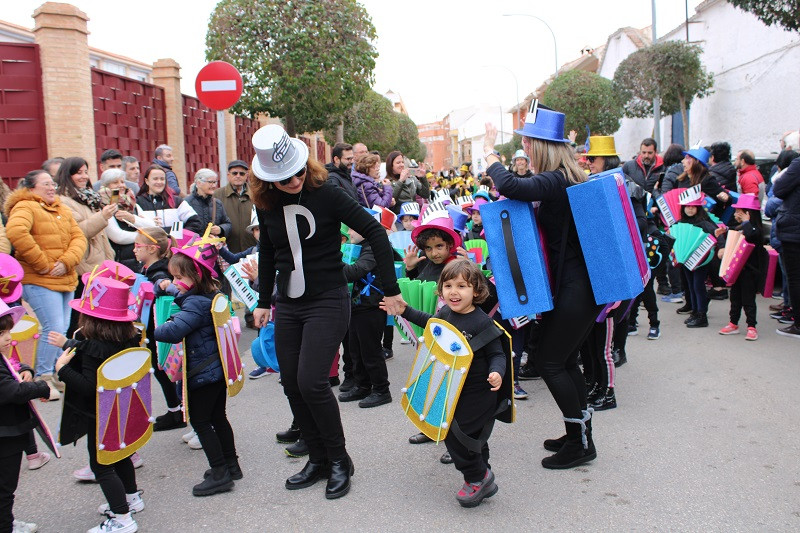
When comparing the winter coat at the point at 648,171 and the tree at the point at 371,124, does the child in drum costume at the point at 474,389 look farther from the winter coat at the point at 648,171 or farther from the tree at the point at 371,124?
the tree at the point at 371,124

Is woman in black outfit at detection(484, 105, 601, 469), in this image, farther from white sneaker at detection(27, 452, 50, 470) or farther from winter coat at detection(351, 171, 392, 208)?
winter coat at detection(351, 171, 392, 208)

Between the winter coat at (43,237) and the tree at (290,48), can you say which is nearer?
the winter coat at (43,237)

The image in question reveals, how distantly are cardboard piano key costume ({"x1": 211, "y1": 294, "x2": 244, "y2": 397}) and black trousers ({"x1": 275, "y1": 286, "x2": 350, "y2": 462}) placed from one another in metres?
0.32

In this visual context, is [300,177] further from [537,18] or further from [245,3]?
[537,18]

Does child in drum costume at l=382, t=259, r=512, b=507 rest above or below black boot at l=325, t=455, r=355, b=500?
above

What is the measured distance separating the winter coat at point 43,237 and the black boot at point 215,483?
116 inches

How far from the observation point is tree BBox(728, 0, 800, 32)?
10953mm

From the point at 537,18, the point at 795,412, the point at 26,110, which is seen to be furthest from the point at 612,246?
the point at 537,18

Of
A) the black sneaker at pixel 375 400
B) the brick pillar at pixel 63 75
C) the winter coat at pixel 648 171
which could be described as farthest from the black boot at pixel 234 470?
the brick pillar at pixel 63 75

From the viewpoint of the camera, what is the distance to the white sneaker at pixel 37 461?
4.47 metres

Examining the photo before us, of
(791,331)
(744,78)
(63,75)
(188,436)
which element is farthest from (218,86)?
(744,78)

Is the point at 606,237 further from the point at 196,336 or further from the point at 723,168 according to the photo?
the point at 723,168

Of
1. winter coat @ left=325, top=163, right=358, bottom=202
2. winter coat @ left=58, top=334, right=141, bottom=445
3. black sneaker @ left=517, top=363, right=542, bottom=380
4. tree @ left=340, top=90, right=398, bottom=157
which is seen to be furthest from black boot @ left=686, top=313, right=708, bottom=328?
tree @ left=340, top=90, right=398, bottom=157

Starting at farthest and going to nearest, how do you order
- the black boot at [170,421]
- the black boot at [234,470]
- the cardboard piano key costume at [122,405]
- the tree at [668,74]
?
1. the tree at [668,74]
2. the black boot at [170,421]
3. the black boot at [234,470]
4. the cardboard piano key costume at [122,405]
